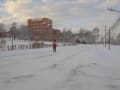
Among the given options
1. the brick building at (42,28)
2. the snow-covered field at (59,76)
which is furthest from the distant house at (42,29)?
the snow-covered field at (59,76)

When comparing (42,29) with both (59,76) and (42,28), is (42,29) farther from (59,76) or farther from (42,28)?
(59,76)

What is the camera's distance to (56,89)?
8.95 m

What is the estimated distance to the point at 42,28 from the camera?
179250 millimetres

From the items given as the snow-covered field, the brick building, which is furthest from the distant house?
the snow-covered field

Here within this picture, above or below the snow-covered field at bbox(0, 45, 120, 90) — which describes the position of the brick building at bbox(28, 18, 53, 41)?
above

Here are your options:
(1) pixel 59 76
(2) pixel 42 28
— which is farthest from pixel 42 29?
(1) pixel 59 76

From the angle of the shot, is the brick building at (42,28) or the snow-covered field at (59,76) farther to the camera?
the brick building at (42,28)

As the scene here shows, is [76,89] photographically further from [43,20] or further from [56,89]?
[43,20]

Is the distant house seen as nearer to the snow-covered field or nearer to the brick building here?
the brick building

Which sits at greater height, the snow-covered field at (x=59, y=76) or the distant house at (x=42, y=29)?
the distant house at (x=42, y=29)

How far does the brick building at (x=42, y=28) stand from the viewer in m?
168

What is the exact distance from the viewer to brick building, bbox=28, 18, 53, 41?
168450 mm

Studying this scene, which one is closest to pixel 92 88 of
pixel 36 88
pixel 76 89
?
pixel 76 89

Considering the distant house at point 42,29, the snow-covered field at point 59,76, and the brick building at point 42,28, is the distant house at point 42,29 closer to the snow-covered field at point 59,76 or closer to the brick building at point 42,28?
the brick building at point 42,28
